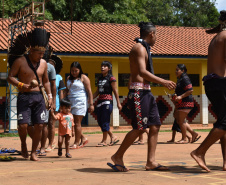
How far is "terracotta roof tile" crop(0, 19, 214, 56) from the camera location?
77.8ft

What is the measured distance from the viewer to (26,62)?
849cm

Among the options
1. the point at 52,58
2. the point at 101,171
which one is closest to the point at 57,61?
the point at 52,58

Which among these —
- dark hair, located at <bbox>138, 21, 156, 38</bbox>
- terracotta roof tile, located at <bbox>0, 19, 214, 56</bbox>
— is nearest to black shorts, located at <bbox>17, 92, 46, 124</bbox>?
dark hair, located at <bbox>138, 21, 156, 38</bbox>

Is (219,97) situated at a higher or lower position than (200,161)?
higher

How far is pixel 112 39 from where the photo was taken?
25891 millimetres

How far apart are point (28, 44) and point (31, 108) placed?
109cm

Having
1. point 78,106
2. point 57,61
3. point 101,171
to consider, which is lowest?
point 101,171

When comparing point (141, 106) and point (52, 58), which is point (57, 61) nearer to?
point (52, 58)

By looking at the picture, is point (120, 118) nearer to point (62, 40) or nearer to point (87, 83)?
point (62, 40)

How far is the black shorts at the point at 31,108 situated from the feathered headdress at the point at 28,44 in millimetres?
645

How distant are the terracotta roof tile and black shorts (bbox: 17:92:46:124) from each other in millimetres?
13653

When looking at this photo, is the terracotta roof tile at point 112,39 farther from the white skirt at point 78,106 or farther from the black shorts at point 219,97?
the black shorts at point 219,97

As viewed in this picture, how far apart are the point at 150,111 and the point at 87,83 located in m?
4.12

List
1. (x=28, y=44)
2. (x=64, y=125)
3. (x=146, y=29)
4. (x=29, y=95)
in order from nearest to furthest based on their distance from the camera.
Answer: (x=146, y=29) < (x=29, y=95) < (x=28, y=44) < (x=64, y=125)
